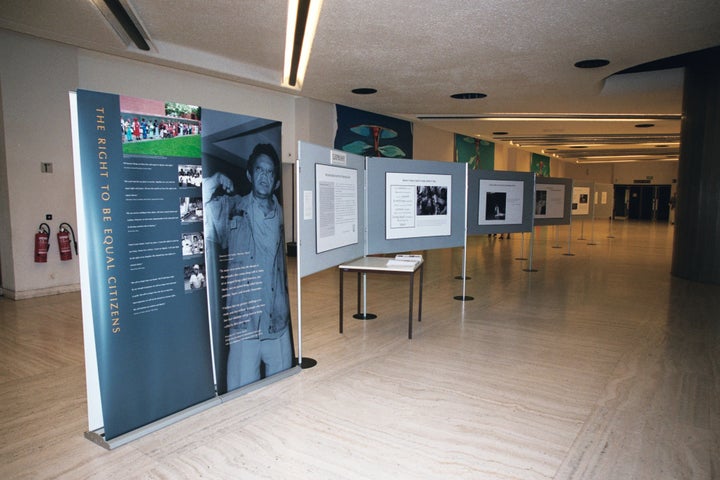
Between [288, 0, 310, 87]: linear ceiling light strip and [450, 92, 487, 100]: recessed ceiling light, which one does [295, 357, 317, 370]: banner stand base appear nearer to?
[288, 0, 310, 87]: linear ceiling light strip

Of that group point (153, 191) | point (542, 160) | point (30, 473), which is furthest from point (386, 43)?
point (542, 160)

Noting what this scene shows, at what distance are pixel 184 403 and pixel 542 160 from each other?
2438 centimetres

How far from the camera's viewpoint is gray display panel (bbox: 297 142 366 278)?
3826 millimetres

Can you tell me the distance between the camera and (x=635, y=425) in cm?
294

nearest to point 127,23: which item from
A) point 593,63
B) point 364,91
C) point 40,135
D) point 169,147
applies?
point 40,135

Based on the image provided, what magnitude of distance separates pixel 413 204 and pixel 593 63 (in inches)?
171

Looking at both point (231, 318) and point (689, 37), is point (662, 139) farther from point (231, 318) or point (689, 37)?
point (231, 318)

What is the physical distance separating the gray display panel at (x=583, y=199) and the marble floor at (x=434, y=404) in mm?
7119

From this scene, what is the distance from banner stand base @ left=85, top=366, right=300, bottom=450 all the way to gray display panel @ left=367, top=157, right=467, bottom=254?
87.3 inches

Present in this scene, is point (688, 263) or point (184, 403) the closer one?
point (184, 403)

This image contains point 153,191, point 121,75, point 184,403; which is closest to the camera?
point 153,191

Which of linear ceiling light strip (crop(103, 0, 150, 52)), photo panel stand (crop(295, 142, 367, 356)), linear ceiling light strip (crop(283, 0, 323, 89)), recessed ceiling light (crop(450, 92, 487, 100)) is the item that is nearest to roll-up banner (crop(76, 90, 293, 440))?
photo panel stand (crop(295, 142, 367, 356))

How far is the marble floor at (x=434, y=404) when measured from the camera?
2521 millimetres

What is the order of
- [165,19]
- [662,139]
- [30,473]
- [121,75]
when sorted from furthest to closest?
[662,139], [121,75], [165,19], [30,473]
